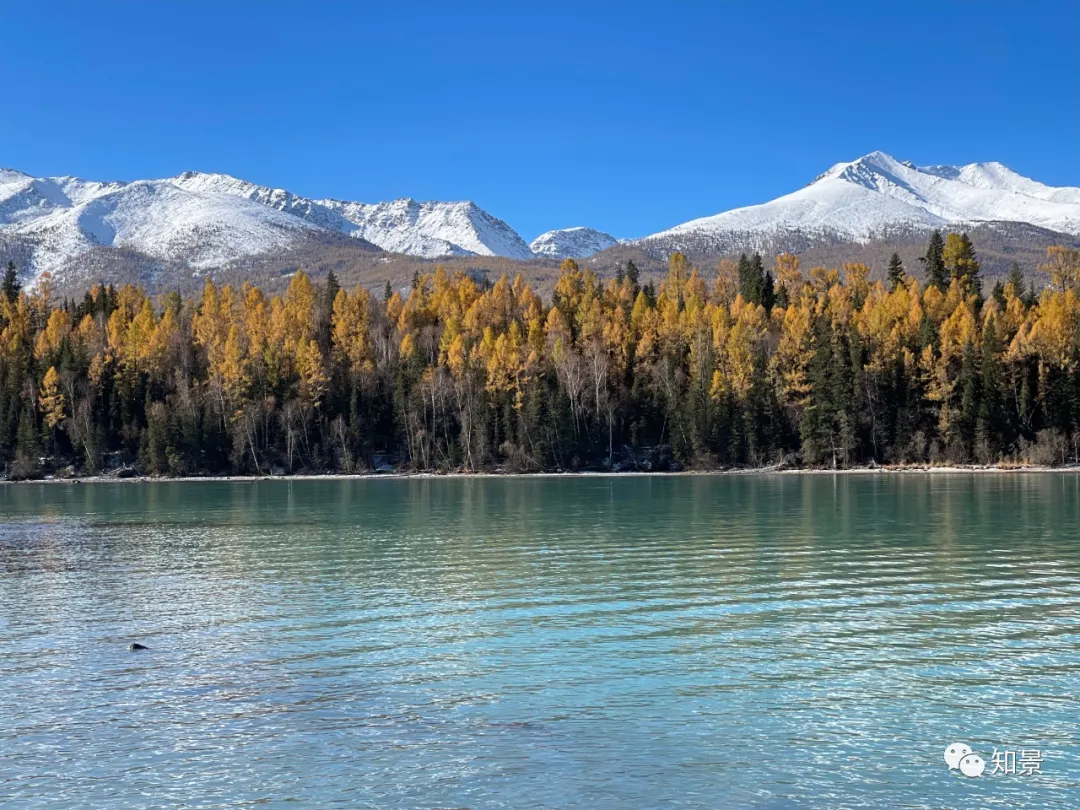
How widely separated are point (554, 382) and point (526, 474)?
496 inches

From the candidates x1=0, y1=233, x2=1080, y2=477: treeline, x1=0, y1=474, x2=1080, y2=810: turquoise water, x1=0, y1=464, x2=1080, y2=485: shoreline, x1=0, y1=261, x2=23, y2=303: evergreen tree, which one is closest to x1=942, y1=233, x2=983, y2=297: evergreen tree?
x1=0, y1=233, x2=1080, y2=477: treeline

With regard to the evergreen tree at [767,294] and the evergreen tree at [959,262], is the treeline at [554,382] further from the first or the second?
the evergreen tree at [959,262]

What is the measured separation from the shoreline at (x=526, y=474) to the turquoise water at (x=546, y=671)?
202 ft

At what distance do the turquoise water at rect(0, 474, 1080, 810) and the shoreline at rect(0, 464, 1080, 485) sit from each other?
202ft

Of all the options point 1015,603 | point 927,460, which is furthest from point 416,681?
point 927,460

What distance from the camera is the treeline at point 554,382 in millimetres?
107062

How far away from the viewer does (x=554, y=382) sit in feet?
384

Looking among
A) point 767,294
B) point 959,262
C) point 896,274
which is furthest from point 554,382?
point 959,262

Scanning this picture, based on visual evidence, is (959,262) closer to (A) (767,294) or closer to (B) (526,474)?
(A) (767,294)

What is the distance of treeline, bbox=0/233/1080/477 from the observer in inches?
4215

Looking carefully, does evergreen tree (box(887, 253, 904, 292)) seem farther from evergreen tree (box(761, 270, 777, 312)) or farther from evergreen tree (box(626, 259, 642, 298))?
evergreen tree (box(626, 259, 642, 298))

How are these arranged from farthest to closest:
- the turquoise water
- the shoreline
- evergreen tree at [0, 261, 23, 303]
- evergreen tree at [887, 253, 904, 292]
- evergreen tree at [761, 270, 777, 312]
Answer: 1. evergreen tree at [0, 261, 23, 303]
2. evergreen tree at [887, 253, 904, 292]
3. evergreen tree at [761, 270, 777, 312]
4. the shoreline
5. the turquoise water

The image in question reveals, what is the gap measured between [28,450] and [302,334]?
111 ft

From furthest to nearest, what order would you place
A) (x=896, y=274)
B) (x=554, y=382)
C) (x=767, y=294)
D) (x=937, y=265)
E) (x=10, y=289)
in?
(x=10, y=289) → (x=896, y=274) → (x=937, y=265) → (x=767, y=294) → (x=554, y=382)
